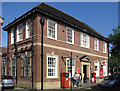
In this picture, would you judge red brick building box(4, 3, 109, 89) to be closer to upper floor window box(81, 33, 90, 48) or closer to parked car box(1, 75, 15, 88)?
upper floor window box(81, 33, 90, 48)

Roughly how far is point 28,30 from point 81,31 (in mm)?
7918

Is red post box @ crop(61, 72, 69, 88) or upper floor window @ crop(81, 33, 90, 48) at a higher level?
upper floor window @ crop(81, 33, 90, 48)

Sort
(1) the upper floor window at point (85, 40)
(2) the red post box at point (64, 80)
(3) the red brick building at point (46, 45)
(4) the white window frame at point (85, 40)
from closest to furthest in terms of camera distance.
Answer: (3) the red brick building at point (46, 45)
(2) the red post box at point (64, 80)
(4) the white window frame at point (85, 40)
(1) the upper floor window at point (85, 40)

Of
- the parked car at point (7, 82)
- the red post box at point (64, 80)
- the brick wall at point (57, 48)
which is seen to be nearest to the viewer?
the parked car at point (7, 82)

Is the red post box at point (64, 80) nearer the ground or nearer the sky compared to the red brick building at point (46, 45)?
nearer the ground

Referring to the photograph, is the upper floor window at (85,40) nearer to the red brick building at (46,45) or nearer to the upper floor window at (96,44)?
the red brick building at (46,45)

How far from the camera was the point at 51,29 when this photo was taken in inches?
661

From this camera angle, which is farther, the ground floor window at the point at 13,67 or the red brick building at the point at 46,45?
the ground floor window at the point at 13,67

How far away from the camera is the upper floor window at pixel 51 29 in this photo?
1657cm

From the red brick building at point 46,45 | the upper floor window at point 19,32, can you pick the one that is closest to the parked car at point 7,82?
the red brick building at point 46,45

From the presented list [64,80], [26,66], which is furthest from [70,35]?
[26,66]

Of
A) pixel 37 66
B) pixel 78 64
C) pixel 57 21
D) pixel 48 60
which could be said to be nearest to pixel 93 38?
pixel 78 64

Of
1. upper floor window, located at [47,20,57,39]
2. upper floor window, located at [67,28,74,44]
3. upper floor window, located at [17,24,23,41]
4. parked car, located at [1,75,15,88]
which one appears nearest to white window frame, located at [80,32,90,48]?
upper floor window, located at [67,28,74,44]

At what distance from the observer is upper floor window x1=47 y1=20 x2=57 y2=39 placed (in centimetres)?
1657
